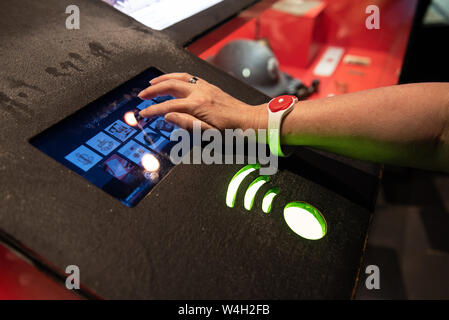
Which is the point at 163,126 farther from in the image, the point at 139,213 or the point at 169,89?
the point at 139,213

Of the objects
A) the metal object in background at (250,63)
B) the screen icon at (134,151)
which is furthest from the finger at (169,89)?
the metal object in background at (250,63)

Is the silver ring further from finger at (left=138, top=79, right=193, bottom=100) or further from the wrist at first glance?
the wrist

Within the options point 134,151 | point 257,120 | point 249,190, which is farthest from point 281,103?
point 134,151

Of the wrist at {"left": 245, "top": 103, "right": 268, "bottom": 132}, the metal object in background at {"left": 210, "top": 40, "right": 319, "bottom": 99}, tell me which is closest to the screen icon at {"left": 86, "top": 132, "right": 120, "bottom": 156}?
the wrist at {"left": 245, "top": 103, "right": 268, "bottom": 132}

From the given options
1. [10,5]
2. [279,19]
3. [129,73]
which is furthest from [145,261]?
[279,19]

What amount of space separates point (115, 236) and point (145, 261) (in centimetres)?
5

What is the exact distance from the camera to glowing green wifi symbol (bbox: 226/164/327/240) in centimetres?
53

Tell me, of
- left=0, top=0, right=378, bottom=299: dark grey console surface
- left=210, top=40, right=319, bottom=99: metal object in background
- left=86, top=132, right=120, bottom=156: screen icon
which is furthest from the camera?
left=210, top=40, right=319, bottom=99: metal object in background

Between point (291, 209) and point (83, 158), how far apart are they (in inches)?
13.7

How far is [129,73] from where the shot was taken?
63 centimetres

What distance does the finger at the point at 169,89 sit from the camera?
0.59 m

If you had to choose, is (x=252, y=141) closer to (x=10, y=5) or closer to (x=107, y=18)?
(x=107, y=18)

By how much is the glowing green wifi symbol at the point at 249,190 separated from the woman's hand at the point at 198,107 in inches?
3.2
